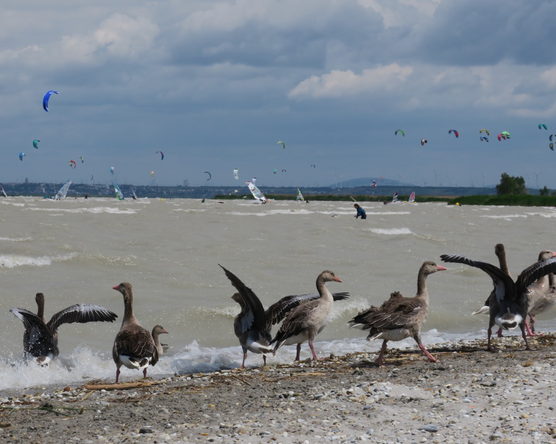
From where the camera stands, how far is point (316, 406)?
881cm

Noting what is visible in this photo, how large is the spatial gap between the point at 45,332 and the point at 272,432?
6.89 meters

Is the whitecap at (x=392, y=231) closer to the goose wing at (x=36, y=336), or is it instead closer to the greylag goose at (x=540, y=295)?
the greylag goose at (x=540, y=295)

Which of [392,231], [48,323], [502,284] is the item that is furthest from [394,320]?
[392,231]

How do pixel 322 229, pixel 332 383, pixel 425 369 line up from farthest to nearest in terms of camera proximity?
1. pixel 322 229
2. pixel 425 369
3. pixel 332 383

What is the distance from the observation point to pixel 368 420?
323 inches

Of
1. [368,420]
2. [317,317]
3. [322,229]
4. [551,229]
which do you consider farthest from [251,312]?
[551,229]

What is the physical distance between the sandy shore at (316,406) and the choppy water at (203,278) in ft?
9.35

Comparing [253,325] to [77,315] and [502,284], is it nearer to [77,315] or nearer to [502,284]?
[77,315]

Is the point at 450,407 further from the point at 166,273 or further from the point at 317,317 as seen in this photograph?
the point at 166,273

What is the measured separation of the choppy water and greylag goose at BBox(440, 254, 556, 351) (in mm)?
3045

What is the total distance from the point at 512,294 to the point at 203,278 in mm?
12690

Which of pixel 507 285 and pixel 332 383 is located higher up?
pixel 507 285

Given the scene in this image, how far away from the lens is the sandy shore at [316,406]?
25.4 feet

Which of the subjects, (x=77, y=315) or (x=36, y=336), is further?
(x=36, y=336)
